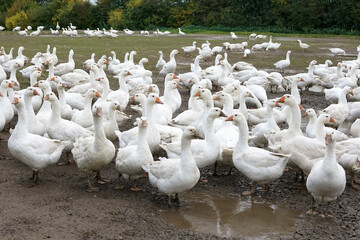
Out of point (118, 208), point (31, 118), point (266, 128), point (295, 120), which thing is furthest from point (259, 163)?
point (31, 118)

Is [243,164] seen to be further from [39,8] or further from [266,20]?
[39,8]

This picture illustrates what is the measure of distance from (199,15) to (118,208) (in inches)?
2367

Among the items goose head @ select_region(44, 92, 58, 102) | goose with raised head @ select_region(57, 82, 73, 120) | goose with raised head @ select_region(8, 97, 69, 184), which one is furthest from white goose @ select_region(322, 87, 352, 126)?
goose with raised head @ select_region(8, 97, 69, 184)

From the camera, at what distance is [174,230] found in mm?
5902

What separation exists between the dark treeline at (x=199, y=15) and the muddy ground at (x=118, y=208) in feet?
145

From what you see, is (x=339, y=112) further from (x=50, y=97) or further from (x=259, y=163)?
(x=50, y=97)

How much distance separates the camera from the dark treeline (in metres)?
50.6

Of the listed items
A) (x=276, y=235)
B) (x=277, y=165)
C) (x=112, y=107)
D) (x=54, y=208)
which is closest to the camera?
(x=276, y=235)

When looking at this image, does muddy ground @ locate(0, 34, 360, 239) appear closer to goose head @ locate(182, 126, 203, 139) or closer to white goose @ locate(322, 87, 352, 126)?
goose head @ locate(182, 126, 203, 139)

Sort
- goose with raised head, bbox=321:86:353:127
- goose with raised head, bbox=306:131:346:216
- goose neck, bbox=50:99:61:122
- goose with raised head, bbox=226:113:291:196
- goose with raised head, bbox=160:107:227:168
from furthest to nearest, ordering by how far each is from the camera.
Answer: goose with raised head, bbox=321:86:353:127 → goose neck, bbox=50:99:61:122 → goose with raised head, bbox=160:107:227:168 → goose with raised head, bbox=226:113:291:196 → goose with raised head, bbox=306:131:346:216

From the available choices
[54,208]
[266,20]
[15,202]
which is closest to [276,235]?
[54,208]

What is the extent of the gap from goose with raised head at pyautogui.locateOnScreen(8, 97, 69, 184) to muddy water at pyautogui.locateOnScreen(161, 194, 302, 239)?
2.26m

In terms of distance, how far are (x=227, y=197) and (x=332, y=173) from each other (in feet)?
5.89

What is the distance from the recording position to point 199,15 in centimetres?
6419
